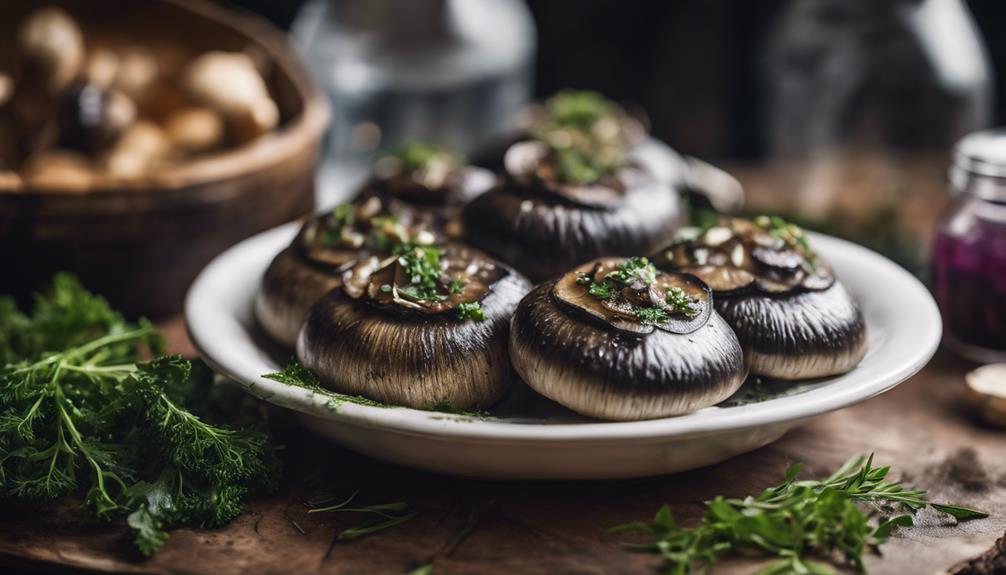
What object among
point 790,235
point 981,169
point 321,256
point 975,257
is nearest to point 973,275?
point 975,257

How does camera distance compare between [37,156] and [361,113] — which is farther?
[361,113]

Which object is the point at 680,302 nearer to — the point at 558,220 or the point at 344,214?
the point at 558,220

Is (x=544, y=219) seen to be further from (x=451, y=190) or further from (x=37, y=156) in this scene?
(x=37, y=156)

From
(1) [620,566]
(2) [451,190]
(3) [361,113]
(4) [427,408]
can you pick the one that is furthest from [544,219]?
(3) [361,113]

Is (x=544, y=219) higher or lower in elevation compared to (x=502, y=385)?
higher

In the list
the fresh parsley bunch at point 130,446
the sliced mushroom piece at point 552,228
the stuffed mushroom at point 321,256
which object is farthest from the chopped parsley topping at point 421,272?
the fresh parsley bunch at point 130,446

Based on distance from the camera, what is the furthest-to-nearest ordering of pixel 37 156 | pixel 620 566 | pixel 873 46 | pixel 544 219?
pixel 873 46, pixel 37 156, pixel 544 219, pixel 620 566

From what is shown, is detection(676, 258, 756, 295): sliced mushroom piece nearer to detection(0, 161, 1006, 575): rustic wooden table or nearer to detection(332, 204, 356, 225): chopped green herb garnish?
detection(0, 161, 1006, 575): rustic wooden table

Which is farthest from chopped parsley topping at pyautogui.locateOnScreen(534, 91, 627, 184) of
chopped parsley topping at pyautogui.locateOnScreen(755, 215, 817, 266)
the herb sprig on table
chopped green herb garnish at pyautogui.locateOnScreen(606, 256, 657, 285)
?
the herb sprig on table
